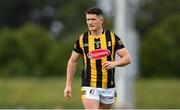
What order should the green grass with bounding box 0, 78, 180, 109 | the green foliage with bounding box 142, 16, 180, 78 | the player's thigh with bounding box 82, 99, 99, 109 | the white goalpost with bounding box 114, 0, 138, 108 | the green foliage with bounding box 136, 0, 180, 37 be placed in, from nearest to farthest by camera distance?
the player's thigh with bounding box 82, 99, 99, 109 → the white goalpost with bounding box 114, 0, 138, 108 → the green grass with bounding box 0, 78, 180, 109 → the green foliage with bounding box 142, 16, 180, 78 → the green foliage with bounding box 136, 0, 180, 37

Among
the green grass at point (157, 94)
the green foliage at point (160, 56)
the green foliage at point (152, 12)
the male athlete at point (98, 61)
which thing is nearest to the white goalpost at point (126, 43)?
the green grass at point (157, 94)

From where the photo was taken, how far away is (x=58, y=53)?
4553 cm

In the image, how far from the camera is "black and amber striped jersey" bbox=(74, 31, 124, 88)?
33.3ft

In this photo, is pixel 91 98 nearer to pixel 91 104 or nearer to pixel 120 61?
pixel 91 104

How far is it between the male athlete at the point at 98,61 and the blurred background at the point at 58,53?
39.3 feet

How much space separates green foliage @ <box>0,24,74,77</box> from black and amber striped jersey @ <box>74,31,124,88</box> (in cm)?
3446

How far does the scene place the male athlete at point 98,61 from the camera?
1013cm

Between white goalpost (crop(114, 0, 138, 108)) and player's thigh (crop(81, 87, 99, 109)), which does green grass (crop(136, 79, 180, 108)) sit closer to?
white goalpost (crop(114, 0, 138, 108))

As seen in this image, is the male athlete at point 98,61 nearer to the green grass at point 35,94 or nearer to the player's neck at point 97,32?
the player's neck at point 97,32

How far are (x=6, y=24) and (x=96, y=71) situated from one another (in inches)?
2498

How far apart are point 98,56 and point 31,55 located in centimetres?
3555

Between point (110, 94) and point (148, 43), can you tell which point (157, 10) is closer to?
point (148, 43)

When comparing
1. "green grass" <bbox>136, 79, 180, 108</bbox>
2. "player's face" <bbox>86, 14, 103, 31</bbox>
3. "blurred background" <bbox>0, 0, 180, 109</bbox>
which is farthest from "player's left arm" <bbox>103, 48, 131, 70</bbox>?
"green grass" <bbox>136, 79, 180, 108</bbox>

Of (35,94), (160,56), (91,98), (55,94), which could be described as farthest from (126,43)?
(160,56)
